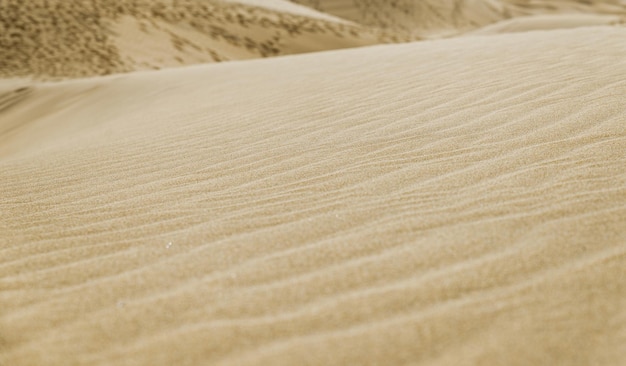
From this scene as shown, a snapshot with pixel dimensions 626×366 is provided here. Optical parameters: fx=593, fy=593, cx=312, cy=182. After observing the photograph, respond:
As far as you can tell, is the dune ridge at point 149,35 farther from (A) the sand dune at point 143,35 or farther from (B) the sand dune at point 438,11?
(B) the sand dune at point 438,11

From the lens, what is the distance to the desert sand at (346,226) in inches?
62.7

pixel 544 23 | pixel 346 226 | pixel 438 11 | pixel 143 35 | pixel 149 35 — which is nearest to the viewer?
pixel 346 226

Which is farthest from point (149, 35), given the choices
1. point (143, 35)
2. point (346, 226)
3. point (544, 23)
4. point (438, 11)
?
point (438, 11)

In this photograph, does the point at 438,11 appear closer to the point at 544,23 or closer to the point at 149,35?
the point at 544,23

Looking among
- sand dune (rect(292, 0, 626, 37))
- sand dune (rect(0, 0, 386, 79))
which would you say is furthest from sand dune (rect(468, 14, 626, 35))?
sand dune (rect(0, 0, 386, 79))

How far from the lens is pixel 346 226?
2.19 metres

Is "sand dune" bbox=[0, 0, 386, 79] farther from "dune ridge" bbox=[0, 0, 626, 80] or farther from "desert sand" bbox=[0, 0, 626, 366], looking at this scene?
"desert sand" bbox=[0, 0, 626, 366]

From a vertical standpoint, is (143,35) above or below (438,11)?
above

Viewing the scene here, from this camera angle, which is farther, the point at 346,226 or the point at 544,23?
the point at 544,23

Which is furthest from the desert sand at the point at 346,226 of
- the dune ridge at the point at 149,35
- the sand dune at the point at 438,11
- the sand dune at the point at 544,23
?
the sand dune at the point at 438,11

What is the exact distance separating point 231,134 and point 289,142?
0.56 m

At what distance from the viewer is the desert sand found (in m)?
1.59

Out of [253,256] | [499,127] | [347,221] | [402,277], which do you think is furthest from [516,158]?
[253,256]

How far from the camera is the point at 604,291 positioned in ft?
5.51
